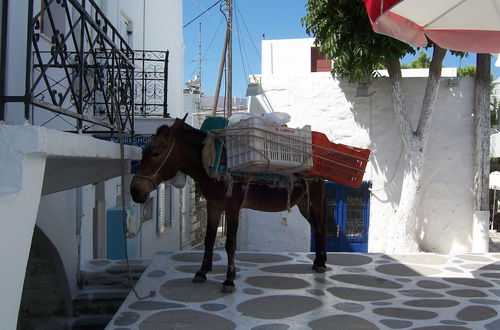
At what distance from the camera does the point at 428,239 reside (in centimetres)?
937

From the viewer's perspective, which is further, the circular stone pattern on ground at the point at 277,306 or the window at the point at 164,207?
the window at the point at 164,207

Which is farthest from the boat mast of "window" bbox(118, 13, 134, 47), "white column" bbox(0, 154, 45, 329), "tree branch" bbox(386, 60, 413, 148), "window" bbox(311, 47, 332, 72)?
"white column" bbox(0, 154, 45, 329)

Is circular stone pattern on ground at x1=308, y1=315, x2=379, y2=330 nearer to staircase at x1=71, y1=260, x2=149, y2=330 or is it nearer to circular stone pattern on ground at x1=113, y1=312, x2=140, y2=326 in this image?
circular stone pattern on ground at x1=113, y1=312, x2=140, y2=326

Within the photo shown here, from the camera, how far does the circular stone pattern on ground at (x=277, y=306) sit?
167 inches

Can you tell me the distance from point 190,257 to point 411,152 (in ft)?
15.8

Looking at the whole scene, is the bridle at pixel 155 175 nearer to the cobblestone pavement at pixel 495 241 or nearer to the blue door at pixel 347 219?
the blue door at pixel 347 219

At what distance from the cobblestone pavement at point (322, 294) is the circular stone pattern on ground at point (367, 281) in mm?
11

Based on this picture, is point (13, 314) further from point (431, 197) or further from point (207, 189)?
point (431, 197)

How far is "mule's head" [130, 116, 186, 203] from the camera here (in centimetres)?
439

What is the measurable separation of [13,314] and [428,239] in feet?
27.7

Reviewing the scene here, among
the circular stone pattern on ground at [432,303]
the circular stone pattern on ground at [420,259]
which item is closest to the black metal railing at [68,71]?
the circular stone pattern on ground at [432,303]

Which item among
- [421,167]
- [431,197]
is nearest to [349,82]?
[421,167]

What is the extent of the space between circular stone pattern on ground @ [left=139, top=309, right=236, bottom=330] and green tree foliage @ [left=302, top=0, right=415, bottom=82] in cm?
579

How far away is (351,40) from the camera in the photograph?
863cm
